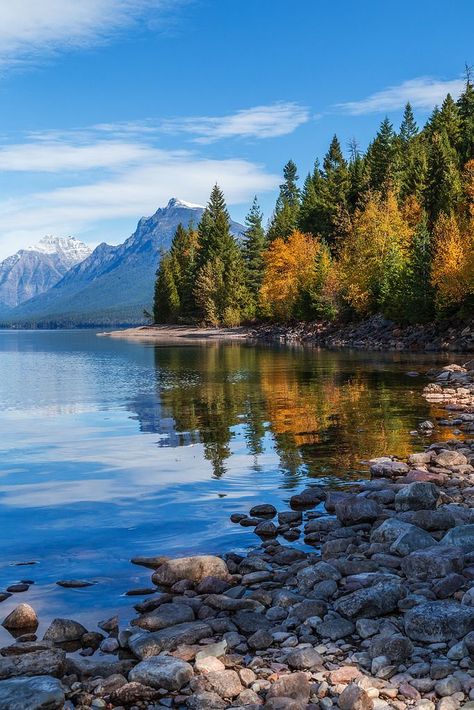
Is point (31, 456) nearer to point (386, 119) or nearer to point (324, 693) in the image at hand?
point (324, 693)

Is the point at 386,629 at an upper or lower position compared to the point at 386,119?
lower

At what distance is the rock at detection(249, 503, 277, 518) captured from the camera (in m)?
13.8

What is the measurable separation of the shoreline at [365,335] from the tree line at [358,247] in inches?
60.6

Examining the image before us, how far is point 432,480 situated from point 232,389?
868 inches

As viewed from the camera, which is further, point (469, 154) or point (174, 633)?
point (469, 154)

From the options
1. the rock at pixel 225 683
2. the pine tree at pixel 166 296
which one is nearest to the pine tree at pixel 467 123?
the pine tree at pixel 166 296

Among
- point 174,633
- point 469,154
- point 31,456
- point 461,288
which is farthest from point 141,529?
point 469,154

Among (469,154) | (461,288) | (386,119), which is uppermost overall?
(386,119)

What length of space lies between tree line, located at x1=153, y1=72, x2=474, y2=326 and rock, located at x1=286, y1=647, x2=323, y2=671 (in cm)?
5361

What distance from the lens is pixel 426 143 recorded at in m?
115

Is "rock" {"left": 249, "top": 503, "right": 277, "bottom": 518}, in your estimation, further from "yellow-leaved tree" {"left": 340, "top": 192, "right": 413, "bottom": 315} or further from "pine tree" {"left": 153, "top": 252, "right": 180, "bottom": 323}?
"pine tree" {"left": 153, "top": 252, "right": 180, "bottom": 323}

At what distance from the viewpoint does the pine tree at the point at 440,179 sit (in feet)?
285

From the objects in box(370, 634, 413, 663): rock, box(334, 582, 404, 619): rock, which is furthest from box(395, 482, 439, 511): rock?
box(370, 634, 413, 663): rock

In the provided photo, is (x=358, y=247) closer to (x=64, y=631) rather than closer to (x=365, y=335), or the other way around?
(x=365, y=335)
